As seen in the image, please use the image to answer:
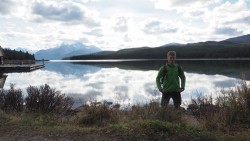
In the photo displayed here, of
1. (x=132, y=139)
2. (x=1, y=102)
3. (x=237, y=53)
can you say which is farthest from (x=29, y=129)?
(x=237, y=53)

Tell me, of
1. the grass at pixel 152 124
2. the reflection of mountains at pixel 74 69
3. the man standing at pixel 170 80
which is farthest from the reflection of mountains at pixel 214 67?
the grass at pixel 152 124

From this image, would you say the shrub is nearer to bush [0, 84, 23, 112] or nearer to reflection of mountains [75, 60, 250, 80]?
bush [0, 84, 23, 112]

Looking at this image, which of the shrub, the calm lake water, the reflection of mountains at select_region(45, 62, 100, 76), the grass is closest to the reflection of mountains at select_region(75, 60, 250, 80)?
the calm lake water

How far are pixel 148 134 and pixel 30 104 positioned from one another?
587 cm

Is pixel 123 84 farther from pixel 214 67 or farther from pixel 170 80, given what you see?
pixel 214 67

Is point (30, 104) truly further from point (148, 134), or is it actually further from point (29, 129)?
point (148, 134)

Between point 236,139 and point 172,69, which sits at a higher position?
point 172,69

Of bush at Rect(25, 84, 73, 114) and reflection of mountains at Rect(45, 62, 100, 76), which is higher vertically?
bush at Rect(25, 84, 73, 114)

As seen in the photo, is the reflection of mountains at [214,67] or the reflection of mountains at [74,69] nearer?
the reflection of mountains at [214,67]

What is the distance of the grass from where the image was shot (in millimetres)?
6734

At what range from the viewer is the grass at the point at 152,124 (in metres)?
6.73

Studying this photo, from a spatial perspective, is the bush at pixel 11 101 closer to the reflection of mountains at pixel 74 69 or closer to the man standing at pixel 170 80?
the man standing at pixel 170 80

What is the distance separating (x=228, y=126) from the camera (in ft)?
23.9

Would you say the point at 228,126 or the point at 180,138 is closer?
the point at 180,138
